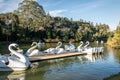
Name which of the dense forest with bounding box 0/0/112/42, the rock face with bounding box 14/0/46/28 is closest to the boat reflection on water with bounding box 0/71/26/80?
the dense forest with bounding box 0/0/112/42

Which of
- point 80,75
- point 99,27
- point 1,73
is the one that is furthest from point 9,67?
point 99,27

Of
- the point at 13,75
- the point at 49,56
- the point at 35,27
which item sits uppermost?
the point at 35,27

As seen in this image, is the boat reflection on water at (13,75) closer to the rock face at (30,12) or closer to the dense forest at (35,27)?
the dense forest at (35,27)

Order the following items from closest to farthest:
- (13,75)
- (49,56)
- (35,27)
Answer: (13,75) < (49,56) < (35,27)

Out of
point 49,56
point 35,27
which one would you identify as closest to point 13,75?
point 49,56

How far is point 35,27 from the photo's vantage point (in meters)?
85.7

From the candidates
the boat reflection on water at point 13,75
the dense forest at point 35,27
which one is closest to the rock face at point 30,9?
the dense forest at point 35,27

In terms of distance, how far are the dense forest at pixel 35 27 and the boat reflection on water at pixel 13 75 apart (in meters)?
48.2

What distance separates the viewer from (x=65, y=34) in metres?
95.1

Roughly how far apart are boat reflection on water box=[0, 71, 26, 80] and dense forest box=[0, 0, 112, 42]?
48181 mm

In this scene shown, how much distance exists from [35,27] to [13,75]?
206ft

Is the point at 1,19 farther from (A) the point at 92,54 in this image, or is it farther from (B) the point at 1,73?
(B) the point at 1,73

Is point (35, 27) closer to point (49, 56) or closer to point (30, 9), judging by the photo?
point (30, 9)

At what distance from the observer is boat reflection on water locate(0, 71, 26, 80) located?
72.9 feet
